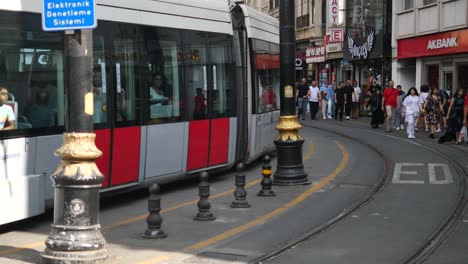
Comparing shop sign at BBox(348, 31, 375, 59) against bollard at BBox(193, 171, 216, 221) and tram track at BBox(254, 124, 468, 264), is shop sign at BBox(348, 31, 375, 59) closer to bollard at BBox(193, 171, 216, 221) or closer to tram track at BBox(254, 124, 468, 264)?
tram track at BBox(254, 124, 468, 264)

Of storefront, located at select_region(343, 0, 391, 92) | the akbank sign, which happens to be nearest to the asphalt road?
the akbank sign

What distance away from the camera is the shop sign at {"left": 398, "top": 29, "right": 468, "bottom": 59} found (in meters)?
25.7

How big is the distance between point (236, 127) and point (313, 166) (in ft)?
9.06

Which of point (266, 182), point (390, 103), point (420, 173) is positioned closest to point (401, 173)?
point (420, 173)

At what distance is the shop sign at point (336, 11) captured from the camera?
39.2 metres

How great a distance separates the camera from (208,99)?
11586 mm

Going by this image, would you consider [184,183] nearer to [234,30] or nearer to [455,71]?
[234,30]

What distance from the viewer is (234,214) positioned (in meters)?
9.27

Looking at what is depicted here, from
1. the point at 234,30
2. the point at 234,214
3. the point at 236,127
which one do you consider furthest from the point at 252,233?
the point at 234,30

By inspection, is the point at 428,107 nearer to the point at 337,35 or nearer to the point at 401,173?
the point at 401,173

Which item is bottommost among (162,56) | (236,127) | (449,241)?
(449,241)

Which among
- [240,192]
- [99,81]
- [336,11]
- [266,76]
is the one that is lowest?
[240,192]

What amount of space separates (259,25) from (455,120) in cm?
788

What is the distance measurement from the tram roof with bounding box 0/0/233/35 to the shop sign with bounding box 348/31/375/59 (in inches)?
926
